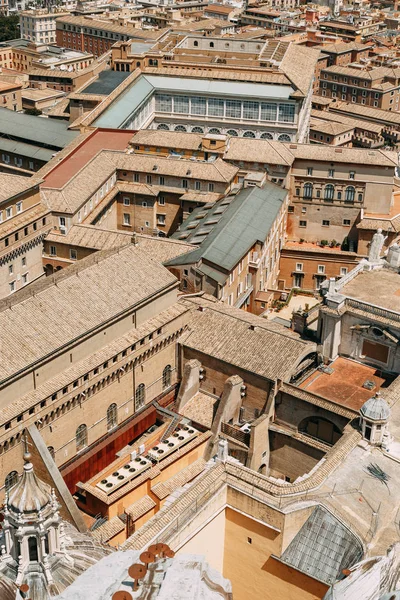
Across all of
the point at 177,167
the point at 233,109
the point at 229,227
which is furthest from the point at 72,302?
the point at 233,109

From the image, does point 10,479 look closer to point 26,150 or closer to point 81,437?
point 81,437

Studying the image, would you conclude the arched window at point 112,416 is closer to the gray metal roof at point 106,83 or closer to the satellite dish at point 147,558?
the satellite dish at point 147,558

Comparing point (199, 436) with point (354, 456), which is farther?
point (199, 436)

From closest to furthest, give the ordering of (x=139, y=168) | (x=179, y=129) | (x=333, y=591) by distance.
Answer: (x=333, y=591)
(x=139, y=168)
(x=179, y=129)

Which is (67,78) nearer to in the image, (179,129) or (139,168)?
(179,129)

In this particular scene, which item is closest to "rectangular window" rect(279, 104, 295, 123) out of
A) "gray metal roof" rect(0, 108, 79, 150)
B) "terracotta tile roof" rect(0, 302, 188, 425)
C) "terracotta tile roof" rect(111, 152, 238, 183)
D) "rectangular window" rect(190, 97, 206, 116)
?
"rectangular window" rect(190, 97, 206, 116)

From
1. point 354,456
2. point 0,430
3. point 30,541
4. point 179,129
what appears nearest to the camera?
point 30,541

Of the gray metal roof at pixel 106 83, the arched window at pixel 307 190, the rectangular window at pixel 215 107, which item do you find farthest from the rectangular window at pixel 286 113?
the gray metal roof at pixel 106 83

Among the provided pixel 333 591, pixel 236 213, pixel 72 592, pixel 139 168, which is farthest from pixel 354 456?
pixel 139 168

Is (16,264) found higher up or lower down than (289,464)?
higher up
